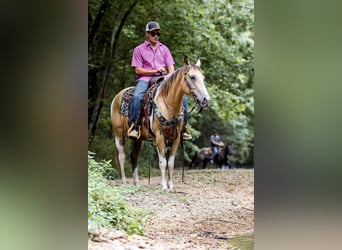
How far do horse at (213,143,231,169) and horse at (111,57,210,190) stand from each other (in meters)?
0.60

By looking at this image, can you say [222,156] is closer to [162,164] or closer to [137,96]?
[162,164]

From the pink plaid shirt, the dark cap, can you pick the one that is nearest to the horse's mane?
the pink plaid shirt

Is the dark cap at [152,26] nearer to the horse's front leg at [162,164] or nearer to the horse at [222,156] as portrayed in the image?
the horse's front leg at [162,164]

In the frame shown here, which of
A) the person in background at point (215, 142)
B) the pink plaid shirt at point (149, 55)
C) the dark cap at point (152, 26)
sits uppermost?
the dark cap at point (152, 26)

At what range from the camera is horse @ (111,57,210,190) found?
20.2 ft

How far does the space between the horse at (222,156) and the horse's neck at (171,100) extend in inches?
31.5

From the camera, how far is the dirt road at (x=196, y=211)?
19.8 ft

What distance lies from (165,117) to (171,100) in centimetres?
20

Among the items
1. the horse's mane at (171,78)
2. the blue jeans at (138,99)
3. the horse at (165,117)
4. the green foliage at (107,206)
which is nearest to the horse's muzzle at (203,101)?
the horse at (165,117)

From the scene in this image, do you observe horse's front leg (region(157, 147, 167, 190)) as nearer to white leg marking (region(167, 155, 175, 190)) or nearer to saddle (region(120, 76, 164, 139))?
white leg marking (region(167, 155, 175, 190))
